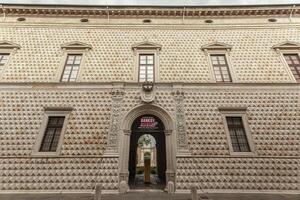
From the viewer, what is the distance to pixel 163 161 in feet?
35.6

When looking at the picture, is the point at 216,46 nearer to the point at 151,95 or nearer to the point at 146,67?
the point at 146,67

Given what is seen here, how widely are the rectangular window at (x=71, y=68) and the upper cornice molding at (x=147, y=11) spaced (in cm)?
325

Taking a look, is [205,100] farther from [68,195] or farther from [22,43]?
[22,43]

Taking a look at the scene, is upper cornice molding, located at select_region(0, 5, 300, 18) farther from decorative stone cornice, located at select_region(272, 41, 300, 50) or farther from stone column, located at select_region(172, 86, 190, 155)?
stone column, located at select_region(172, 86, 190, 155)

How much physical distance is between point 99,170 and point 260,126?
7484mm

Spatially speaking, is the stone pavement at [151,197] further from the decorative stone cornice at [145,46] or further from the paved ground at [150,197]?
the decorative stone cornice at [145,46]

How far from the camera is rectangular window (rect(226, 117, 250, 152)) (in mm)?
7861

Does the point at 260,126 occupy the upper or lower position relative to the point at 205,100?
lower

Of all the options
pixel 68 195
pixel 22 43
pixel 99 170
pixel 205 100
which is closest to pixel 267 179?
pixel 205 100

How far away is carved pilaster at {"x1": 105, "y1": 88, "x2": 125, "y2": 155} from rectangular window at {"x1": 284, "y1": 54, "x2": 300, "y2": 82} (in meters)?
9.29

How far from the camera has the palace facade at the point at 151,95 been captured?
730 centimetres

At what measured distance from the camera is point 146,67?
9.88 metres

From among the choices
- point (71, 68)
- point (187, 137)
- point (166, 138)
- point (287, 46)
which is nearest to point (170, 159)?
point (166, 138)

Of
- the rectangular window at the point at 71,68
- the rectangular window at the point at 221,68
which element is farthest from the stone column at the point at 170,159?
the rectangular window at the point at 71,68
